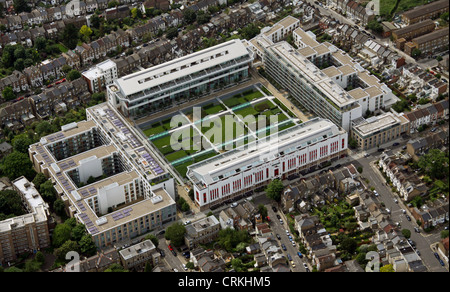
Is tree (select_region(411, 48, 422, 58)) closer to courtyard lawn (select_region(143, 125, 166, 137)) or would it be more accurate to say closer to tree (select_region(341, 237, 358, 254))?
courtyard lawn (select_region(143, 125, 166, 137))

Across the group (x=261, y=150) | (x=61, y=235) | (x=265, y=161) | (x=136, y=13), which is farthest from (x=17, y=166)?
(x=136, y=13)

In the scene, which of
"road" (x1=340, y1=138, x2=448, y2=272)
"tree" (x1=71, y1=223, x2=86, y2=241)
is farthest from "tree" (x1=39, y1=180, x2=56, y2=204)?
"road" (x1=340, y1=138, x2=448, y2=272)

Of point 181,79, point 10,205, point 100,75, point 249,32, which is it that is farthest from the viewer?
point 249,32

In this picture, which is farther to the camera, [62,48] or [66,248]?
[62,48]

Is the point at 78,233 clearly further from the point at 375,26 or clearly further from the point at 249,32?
the point at 375,26

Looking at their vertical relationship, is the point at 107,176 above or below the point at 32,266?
below

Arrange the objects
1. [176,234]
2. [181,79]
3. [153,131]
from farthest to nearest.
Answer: [181,79]
[153,131]
[176,234]

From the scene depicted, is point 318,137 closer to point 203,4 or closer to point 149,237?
point 149,237

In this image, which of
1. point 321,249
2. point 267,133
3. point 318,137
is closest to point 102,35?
point 267,133
